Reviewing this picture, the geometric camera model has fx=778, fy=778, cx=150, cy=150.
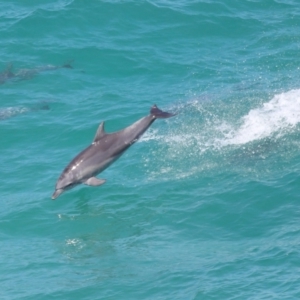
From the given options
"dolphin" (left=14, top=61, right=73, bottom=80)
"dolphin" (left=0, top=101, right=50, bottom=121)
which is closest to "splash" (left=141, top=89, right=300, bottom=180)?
"dolphin" (left=0, top=101, right=50, bottom=121)

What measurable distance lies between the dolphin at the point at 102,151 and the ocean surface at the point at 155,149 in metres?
1.56

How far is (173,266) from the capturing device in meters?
17.3

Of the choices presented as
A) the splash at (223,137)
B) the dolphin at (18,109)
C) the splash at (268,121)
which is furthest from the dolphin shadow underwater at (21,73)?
the splash at (268,121)

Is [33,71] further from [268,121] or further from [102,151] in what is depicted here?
[102,151]

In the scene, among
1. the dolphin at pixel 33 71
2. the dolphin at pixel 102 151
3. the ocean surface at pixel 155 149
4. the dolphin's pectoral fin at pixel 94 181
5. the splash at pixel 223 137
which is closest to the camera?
the ocean surface at pixel 155 149

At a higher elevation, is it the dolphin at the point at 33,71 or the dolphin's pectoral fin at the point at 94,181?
the dolphin at the point at 33,71

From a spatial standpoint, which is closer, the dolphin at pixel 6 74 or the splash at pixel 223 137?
the splash at pixel 223 137

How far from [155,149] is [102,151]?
5213mm

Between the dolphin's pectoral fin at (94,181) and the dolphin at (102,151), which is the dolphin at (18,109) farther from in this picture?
the dolphin's pectoral fin at (94,181)

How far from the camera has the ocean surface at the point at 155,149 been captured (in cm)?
1725

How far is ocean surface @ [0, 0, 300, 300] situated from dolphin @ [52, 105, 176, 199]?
5.11ft

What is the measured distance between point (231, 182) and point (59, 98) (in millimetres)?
8776

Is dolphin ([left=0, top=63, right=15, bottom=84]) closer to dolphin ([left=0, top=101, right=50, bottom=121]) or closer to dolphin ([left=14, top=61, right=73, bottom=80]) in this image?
dolphin ([left=14, top=61, right=73, bottom=80])

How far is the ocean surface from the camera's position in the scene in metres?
17.2
